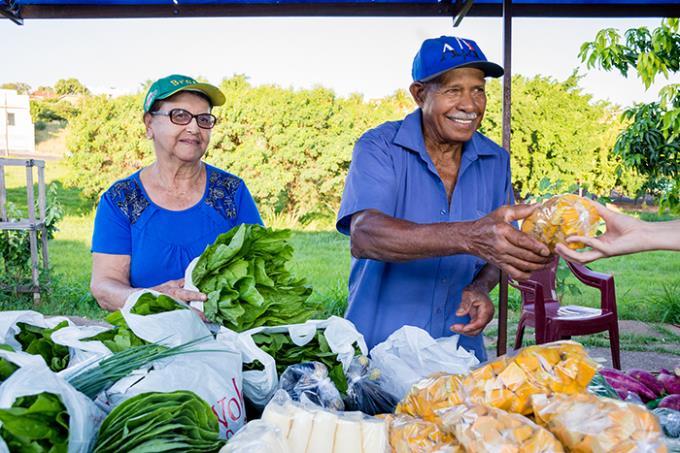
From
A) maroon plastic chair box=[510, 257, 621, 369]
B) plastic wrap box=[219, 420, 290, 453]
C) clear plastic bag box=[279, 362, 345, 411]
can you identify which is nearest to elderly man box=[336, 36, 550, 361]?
clear plastic bag box=[279, 362, 345, 411]

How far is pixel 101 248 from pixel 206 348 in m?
1.32

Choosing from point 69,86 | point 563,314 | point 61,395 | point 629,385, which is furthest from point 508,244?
point 69,86

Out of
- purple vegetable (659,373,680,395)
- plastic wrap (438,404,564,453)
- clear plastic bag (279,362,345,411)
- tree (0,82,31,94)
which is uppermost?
tree (0,82,31,94)

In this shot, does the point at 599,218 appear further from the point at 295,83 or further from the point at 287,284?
the point at 295,83

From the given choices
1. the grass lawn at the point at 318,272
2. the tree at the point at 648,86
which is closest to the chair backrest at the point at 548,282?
the tree at the point at 648,86

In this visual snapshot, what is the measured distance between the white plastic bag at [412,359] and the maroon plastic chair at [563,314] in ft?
12.5

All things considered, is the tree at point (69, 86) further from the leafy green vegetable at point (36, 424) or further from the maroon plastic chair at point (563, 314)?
the leafy green vegetable at point (36, 424)

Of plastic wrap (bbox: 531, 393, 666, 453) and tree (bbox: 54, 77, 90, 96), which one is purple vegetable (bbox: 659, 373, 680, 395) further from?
tree (bbox: 54, 77, 90, 96)

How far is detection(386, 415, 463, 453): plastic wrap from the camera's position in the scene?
1232 mm

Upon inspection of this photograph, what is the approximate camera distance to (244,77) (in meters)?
13.2

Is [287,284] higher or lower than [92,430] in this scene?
higher

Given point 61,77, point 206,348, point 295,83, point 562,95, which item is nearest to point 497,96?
point 562,95

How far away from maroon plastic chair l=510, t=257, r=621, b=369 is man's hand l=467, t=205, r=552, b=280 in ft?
12.4

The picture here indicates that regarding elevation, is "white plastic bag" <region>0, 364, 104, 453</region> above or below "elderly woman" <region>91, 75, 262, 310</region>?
below
